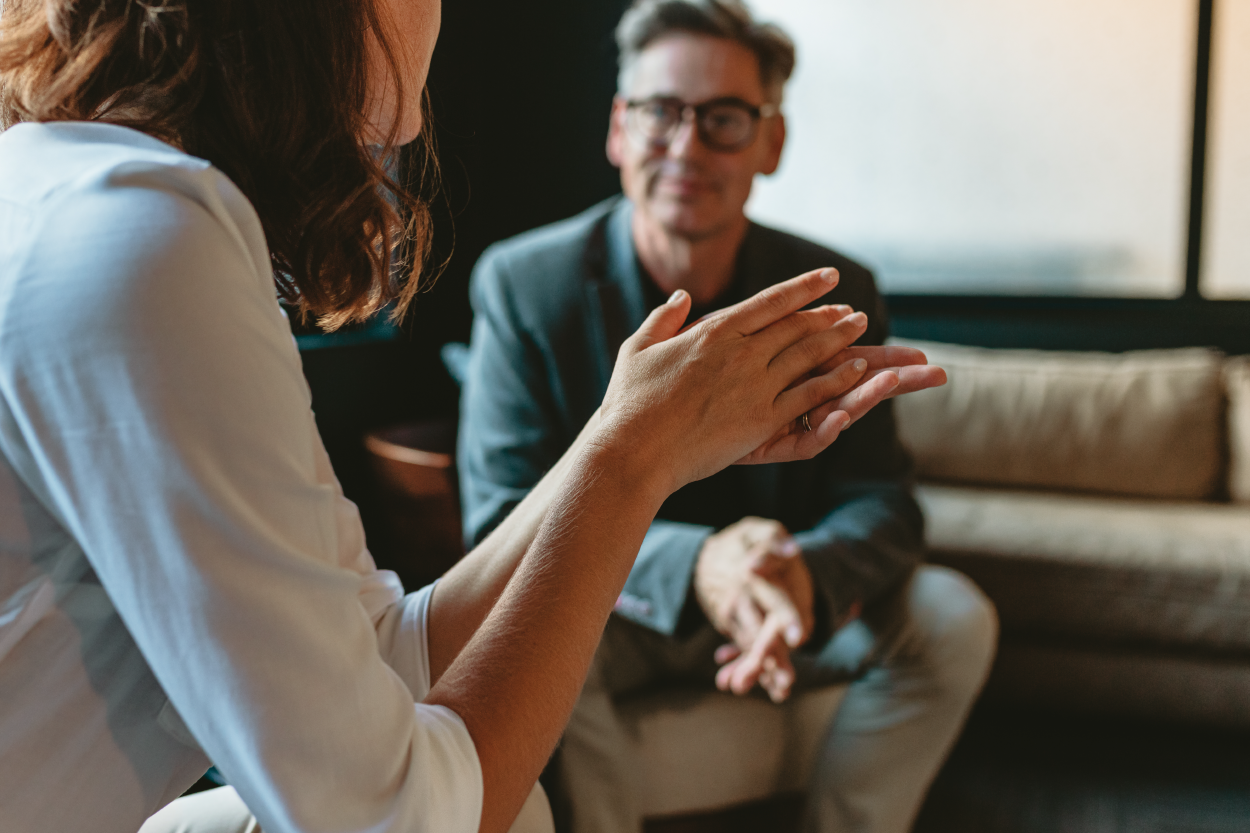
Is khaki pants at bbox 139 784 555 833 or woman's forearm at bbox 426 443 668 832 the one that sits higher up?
woman's forearm at bbox 426 443 668 832

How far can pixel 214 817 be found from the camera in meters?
0.85

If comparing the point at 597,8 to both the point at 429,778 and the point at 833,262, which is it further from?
the point at 429,778

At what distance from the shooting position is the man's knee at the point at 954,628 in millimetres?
1532

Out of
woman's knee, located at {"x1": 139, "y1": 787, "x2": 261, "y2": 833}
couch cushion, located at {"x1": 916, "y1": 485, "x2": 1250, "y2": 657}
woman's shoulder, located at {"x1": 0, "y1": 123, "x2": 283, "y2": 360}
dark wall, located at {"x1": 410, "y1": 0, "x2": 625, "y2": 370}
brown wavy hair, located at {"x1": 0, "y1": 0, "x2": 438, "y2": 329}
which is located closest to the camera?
woman's shoulder, located at {"x1": 0, "y1": 123, "x2": 283, "y2": 360}

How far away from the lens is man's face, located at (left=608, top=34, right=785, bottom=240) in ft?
5.43

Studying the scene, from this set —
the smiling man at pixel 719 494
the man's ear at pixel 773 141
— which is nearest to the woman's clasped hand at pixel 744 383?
the smiling man at pixel 719 494

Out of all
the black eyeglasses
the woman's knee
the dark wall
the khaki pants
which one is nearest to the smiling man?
the black eyeglasses

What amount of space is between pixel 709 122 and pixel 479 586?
109 cm

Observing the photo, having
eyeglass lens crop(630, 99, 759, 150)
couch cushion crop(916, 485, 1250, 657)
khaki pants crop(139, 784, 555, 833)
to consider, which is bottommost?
couch cushion crop(916, 485, 1250, 657)

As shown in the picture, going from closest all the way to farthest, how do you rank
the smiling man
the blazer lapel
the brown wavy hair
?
the brown wavy hair, the smiling man, the blazer lapel

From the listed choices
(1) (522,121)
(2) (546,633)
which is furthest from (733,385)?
(1) (522,121)

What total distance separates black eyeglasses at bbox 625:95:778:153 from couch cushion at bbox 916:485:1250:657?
42.6 inches

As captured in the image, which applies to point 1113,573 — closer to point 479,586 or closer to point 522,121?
point 479,586

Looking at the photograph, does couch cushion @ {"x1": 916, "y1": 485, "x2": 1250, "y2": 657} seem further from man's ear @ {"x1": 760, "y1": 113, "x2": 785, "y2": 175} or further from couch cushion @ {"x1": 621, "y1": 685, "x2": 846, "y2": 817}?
man's ear @ {"x1": 760, "y1": 113, "x2": 785, "y2": 175}
